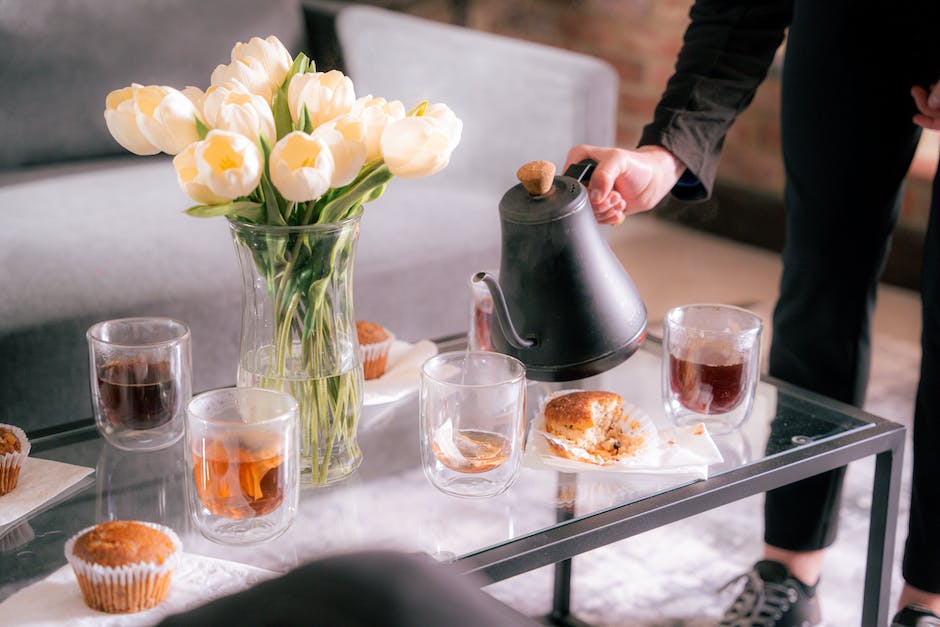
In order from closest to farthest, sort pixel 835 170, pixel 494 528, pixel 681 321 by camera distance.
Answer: pixel 494 528, pixel 681 321, pixel 835 170

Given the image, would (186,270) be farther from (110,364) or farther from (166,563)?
(166,563)

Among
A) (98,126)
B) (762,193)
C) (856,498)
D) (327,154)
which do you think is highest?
(327,154)

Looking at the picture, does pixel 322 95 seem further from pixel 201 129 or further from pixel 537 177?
pixel 537 177

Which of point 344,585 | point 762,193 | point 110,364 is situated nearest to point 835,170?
point 110,364

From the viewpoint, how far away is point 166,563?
0.76 meters

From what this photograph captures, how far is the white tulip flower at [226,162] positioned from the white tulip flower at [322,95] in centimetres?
8

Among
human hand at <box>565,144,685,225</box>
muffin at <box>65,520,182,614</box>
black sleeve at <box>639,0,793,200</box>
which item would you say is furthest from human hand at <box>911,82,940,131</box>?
muffin at <box>65,520,182,614</box>

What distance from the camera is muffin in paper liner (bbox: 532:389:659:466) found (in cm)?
95

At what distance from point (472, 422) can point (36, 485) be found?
0.38 m

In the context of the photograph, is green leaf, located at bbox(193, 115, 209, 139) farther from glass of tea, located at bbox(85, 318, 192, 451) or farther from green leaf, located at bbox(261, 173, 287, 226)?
glass of tea, located at bbox(85, 318, 192, 451)

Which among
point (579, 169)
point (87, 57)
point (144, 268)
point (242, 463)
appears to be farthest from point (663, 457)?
point (87, 57)

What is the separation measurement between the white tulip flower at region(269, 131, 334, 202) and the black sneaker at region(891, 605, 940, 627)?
2.97ft

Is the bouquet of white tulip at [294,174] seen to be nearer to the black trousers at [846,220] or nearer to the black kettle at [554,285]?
the black kettle at [554,285]

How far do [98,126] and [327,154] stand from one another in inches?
54.0
